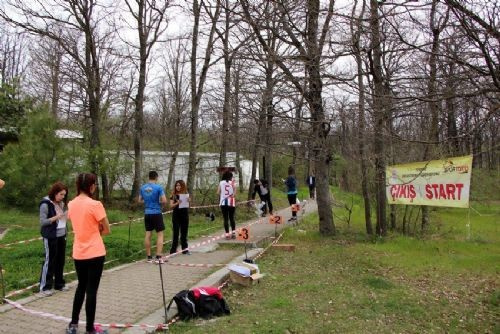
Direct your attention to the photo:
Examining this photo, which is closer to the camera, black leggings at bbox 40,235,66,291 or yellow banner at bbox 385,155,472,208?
black leggings at bbox 40,235,66,291

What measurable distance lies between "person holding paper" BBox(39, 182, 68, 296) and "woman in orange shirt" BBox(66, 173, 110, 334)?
74.3 inches

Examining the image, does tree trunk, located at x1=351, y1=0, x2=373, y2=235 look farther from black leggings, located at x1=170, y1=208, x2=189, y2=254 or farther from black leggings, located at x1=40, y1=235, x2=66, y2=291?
black leggings, located at x1=40, y1=235, x2=66, y2=291

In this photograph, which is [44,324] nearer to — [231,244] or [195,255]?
[195,255]

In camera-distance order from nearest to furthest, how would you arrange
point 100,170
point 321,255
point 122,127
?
point 321,255 → point 100,170 → point 122,127

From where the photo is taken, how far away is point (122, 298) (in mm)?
6535

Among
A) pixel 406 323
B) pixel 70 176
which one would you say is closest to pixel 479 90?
pixel 406 323

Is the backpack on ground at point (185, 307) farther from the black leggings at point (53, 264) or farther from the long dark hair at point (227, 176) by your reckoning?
the long dark hair at point (227, 176)

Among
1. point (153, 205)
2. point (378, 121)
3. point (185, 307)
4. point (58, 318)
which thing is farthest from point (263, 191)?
point (58, 318)

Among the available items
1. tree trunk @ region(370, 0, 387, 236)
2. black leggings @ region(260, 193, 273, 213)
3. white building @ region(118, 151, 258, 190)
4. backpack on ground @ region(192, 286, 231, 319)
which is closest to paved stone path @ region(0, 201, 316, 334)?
backpack on ground @ region(192, 286, 231, 319)

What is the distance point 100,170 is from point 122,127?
19.0 feet

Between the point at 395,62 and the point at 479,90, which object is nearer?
the point at 479,90

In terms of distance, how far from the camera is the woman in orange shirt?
15.9 ft

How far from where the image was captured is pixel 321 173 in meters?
12.5

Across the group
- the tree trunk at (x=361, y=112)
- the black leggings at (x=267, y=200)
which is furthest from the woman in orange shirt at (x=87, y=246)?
the black leggings at (x=267, y=200)
